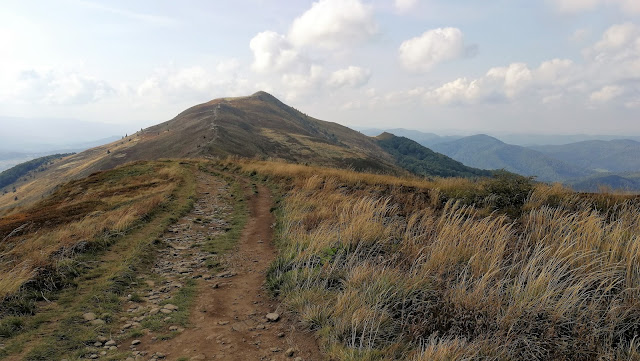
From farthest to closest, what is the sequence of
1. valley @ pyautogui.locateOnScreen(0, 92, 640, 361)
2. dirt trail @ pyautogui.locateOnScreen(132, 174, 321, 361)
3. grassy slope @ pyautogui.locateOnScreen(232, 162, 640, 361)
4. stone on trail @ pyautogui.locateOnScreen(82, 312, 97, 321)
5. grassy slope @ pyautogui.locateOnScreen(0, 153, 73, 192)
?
grassy slope @ pyautogui.locateOnScreen(0, 153, 73, 192) → stone on trail @ pyautogui.locateOnScreen(82, 312, 97, 321) → dirt trail @ pyautogui.locateOnScreen(132, 174, 321, 361) → valley @ pyautogui.locateOnScreen(0, 92, 640, 361) → grassy slope @ pyautogui.locateOnScreen(232, 162, 640, 361)

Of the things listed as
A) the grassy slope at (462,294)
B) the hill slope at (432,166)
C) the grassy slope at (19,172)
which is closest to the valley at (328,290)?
the grassy slope at (462,294)

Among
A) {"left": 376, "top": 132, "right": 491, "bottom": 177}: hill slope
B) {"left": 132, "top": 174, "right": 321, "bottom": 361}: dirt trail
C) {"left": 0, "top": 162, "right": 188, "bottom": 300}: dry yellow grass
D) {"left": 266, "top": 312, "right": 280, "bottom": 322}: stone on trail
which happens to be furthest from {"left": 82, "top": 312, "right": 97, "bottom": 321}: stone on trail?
{"left": 376, "top": 132, "right": 491, "bottom": 177}: hill slope

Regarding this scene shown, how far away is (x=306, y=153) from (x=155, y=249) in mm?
69291

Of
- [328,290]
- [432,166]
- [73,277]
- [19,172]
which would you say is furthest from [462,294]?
[19,172]

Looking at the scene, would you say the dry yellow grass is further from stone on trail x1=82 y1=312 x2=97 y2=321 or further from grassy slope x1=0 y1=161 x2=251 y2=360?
stone on trail x1=82 y1=312 x2=97 y2=321

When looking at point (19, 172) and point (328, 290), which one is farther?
point (19, 172)

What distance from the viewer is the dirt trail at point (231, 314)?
16.3ft

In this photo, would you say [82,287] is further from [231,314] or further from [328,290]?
[328,290]

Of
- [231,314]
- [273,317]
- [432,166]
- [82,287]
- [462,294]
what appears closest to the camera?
[462,294]

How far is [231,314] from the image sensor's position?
6.27 m

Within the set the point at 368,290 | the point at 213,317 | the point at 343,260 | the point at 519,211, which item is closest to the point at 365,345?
the point at 368,290

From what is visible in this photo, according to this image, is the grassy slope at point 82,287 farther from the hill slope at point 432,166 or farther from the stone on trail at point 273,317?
the hill slope at point 432,166

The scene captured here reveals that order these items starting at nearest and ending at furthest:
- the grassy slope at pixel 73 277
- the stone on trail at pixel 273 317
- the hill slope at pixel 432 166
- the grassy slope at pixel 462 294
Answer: the grassy slope at pixel 462 294 < the grassy slope at pixel 73 277 < the stone on trail at pixel 273 317 < the hill slope at pixel 432 166

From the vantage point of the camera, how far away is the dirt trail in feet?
16.3
